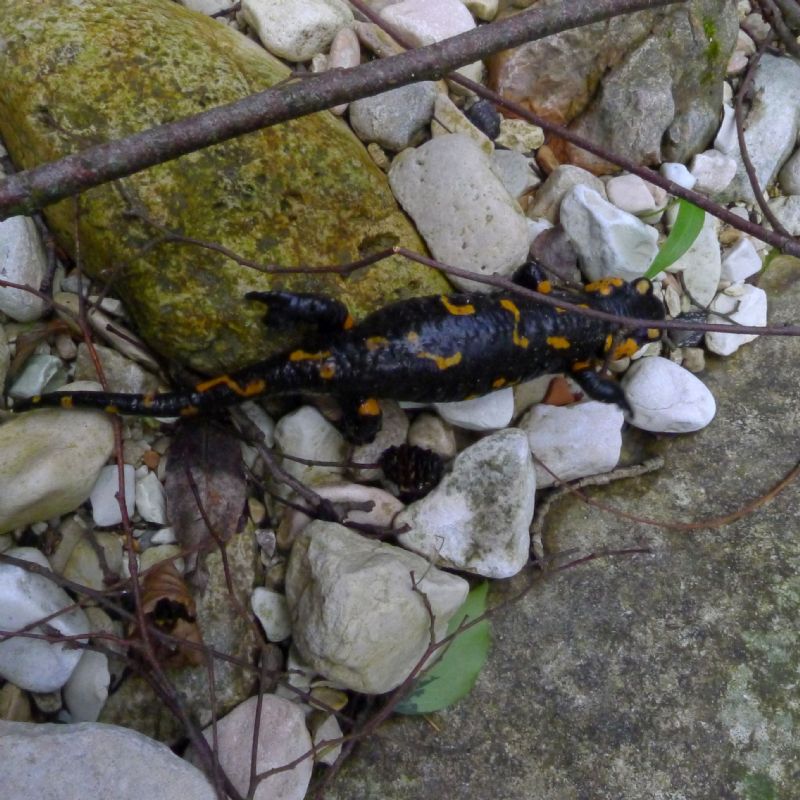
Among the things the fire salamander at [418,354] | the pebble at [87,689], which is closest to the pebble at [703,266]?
the fire salamander at [418,354]

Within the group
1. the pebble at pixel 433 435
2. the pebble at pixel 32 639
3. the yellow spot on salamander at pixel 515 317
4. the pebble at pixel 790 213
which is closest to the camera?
the pebble at pixel 32 639

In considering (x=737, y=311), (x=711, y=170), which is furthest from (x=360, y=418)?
(x=711, y=170)

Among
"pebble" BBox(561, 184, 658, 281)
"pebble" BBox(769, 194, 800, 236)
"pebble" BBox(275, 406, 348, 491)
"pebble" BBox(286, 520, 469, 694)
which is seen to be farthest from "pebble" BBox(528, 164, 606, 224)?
"pebble" BBox(286, 520, 469, 694)

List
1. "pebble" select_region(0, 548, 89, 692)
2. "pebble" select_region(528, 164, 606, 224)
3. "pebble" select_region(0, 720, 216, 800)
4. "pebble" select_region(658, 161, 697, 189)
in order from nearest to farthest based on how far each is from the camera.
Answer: "pebble" select_region(0, 720, 216, 800) → "pebble" select_region(0, 548, 89, 692) → "pebble" select_region(528, 164, 606, 224) → "pebble" select_region(658, 161, 697, 189)

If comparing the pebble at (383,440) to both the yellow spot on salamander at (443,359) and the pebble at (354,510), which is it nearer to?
the pebble at (354,510)

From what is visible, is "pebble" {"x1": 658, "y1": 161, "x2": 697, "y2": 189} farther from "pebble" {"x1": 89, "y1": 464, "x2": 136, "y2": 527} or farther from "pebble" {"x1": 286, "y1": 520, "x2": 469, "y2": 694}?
"pebble" {"x1": 89, "y1": 464, "x2": 136, "y2": 527}

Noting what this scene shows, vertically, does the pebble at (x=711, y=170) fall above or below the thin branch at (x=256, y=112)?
below
